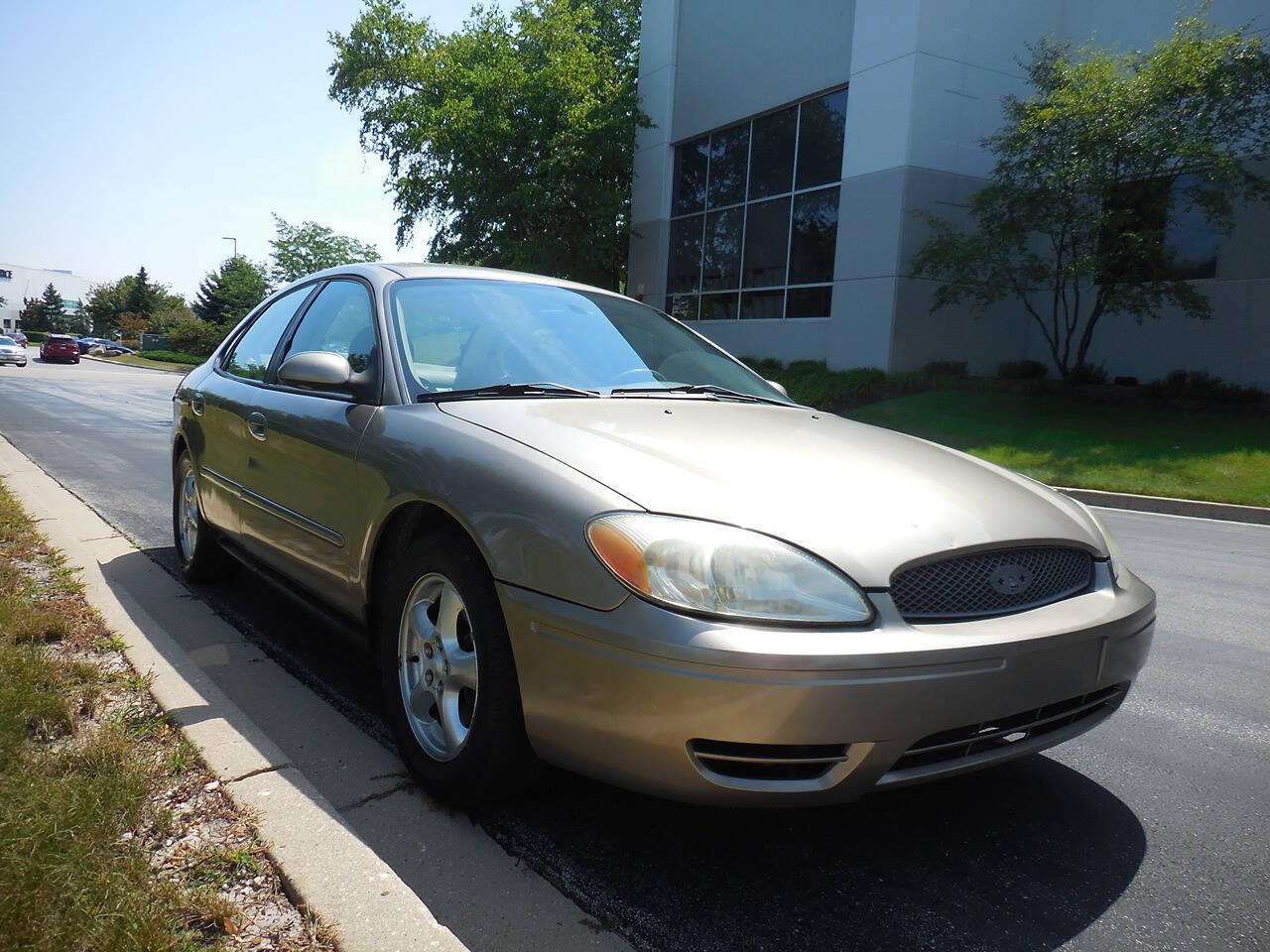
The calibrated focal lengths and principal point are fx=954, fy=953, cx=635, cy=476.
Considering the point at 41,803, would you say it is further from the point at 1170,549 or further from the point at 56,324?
the point at 56,324

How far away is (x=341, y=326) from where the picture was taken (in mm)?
3754

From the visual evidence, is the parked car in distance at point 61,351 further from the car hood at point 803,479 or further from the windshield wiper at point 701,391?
→ the car hood at point 803,479

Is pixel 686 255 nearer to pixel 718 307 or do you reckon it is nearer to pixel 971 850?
pixel 718 307

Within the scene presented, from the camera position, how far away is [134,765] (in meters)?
2.56

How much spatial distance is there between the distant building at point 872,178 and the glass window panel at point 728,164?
0.17ft

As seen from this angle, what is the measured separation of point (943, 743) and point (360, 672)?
2390mm

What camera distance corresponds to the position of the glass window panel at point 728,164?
75.3ft

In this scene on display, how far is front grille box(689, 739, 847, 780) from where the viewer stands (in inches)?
81.4

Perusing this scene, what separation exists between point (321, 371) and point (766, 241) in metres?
20.1

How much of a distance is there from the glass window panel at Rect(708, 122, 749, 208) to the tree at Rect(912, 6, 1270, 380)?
21.2 feet

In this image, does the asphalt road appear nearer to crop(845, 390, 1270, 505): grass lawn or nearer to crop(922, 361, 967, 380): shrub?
crop(845, 390, 1270, 505): grass lawn

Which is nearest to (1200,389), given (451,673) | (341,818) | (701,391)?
(701,391)

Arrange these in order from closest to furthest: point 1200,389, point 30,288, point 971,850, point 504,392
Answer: point 971,850 → point 504,392 → point 1200,389 → point 30,288

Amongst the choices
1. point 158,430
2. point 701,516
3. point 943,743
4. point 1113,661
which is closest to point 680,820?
point 943,743
